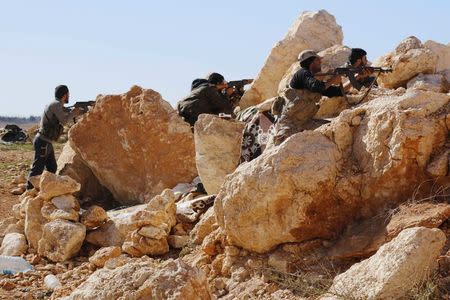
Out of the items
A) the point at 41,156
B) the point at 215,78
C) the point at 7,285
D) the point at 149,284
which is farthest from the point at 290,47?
the point at 149,284

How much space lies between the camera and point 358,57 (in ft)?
23.3

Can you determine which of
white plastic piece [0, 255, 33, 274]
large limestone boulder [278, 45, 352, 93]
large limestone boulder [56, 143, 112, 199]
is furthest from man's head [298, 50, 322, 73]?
large limestone boulder [56, 143, 112, 199]

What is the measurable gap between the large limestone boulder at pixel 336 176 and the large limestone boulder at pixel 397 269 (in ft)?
3.10

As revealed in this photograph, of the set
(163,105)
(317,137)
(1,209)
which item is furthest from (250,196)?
(1,209)

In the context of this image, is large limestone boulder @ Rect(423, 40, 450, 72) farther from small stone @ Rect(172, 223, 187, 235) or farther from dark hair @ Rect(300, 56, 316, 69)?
small stone @ Rect(172, 223, 187, 235)

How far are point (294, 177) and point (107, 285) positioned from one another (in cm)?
172

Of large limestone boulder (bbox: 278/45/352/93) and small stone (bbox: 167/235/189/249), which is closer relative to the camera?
small stone (bbox: 167/235/189/249)

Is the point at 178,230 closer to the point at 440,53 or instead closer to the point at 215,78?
the point at 215,78

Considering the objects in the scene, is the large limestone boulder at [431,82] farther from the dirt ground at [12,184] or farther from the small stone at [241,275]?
the dirt ground at [12,184]

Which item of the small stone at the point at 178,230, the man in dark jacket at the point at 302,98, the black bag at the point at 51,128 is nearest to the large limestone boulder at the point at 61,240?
the small stone at the point at 178,230

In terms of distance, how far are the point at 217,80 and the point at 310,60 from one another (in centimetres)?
307

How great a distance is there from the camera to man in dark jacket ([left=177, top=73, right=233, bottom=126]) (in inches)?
356

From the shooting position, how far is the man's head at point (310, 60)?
637 centimetres

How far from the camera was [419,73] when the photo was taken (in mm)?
7492
